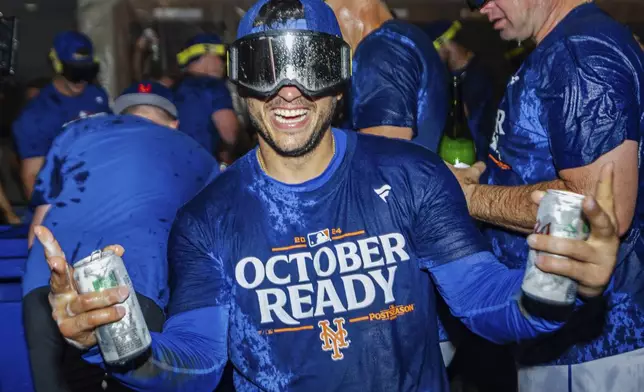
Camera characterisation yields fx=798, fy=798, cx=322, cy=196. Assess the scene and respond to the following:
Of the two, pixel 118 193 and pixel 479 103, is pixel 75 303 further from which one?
pixel 479 103

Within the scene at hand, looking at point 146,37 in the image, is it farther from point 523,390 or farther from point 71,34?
point 523,390

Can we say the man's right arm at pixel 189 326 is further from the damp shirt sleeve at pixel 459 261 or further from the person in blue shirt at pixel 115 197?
the person in blue shirt at pixel 115 197

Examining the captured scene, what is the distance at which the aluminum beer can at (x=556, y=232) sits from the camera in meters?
1.96

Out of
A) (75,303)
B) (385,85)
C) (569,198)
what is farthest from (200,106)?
(569,198)

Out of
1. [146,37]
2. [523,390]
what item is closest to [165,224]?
[523,390]

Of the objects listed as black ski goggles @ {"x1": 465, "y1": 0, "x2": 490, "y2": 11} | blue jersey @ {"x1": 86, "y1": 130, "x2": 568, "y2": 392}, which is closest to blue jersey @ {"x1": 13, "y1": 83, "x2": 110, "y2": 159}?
black ski goggles @ {"x1": 465, "y1": 0, "x2": 490, "y2": 11}

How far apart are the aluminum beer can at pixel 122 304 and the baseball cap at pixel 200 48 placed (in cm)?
610

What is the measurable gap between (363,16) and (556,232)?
2.74 m

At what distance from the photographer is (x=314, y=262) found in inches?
101

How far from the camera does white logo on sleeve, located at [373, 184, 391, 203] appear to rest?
262 cm

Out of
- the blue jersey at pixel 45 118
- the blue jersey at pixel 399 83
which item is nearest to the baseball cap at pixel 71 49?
the blue jersey at pixel 45 118

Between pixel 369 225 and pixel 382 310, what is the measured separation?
0.91 feet

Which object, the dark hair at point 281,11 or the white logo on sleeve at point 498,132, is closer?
the dark hair at point 281,11

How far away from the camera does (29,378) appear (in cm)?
440
